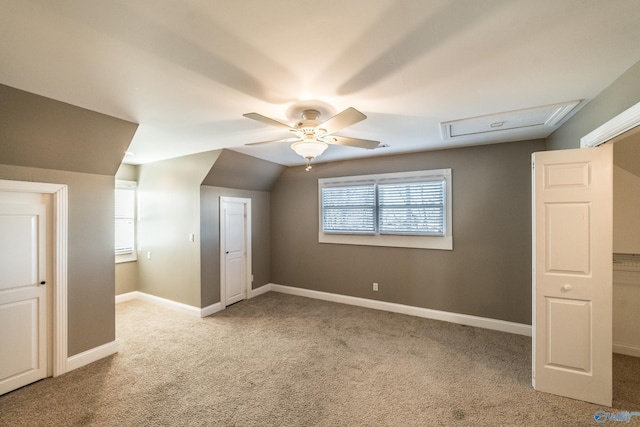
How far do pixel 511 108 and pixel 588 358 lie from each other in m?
2.26

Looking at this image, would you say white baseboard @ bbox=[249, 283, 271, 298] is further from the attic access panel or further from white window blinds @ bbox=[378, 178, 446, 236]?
the attic access panel

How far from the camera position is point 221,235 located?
4.48m

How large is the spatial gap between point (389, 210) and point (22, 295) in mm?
4475

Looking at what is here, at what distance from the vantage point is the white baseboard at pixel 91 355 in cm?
271

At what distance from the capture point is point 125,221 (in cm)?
484

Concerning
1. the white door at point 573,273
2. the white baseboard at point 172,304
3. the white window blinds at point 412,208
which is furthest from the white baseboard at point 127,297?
the white door at point 573,273

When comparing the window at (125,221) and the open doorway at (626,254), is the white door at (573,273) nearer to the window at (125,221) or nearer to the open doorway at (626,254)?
the open doorway at (626,254)

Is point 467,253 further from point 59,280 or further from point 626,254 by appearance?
point 59,280

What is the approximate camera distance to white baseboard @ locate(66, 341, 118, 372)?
2.71 metres

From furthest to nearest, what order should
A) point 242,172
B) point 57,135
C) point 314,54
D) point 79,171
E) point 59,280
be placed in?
point 242,172 < point 79,171 < point 59,280 < point 57,135 < point 314,54

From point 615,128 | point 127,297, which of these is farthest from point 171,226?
point 615,128

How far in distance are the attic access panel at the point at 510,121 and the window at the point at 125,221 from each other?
17.6 feet

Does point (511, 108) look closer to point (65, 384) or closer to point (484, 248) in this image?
point (484, 248)

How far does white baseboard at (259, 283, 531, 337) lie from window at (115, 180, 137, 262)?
8.54 ft
